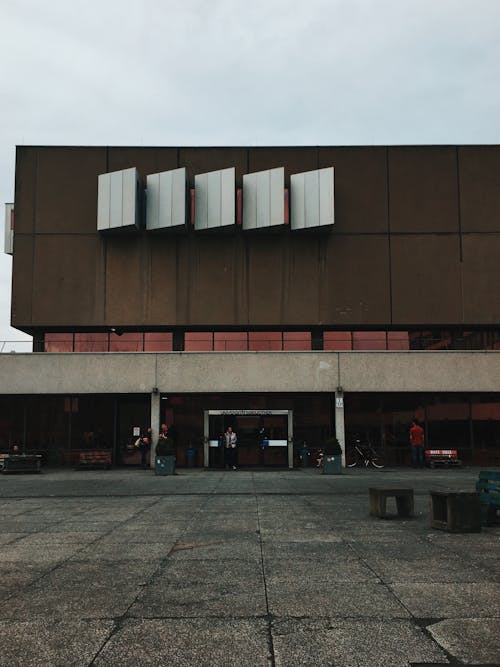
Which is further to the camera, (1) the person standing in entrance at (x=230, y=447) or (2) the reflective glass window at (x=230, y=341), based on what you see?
(2) the reflective glass window at (x=230, y=341)

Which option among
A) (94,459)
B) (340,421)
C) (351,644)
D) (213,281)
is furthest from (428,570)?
(213,281)

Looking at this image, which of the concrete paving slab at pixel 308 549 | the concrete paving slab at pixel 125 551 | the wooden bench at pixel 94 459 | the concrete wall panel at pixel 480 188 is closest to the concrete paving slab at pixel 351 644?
the concrete paving slab at pixel 308 549

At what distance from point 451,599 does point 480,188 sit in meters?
30.0

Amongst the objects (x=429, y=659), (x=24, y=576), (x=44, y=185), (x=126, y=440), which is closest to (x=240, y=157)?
(x=44, y=185)

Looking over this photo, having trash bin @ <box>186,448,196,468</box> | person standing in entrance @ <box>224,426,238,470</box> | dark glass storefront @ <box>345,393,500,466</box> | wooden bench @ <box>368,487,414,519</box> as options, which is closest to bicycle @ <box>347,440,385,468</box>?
dark glass storefront @ <box>345,393,500,466</box>

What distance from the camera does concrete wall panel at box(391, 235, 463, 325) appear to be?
32188mm

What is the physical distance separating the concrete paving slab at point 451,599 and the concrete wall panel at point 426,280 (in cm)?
2568

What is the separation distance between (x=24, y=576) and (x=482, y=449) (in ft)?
89.2

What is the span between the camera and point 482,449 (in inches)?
1220

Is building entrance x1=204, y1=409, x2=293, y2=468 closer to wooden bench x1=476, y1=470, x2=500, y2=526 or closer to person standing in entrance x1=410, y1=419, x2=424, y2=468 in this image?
person standing in entrance x1=410, y1=419, x2=424, y2=468

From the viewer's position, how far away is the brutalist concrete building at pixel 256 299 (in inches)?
1205

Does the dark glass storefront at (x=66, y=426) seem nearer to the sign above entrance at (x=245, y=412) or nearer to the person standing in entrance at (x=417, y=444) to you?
the sign above entrance at (x=245, y=412)

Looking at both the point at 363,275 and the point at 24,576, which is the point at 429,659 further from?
the point at 363,275

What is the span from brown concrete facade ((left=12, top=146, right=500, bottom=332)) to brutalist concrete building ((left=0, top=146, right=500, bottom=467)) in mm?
78
